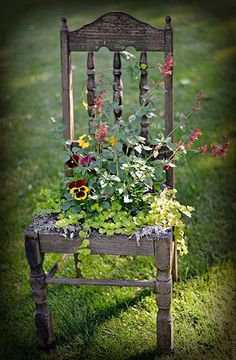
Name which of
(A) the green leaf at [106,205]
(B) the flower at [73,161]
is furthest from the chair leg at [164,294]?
(B) the flower at [73,161]

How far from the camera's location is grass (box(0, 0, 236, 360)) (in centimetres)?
294

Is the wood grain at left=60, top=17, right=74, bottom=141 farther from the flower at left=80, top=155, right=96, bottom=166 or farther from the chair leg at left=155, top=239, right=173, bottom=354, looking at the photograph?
the chair leg at left=155, top=239, right=173, bottom=354

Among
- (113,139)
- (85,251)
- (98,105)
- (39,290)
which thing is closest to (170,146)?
(113,139)

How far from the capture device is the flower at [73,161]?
9.20 feet

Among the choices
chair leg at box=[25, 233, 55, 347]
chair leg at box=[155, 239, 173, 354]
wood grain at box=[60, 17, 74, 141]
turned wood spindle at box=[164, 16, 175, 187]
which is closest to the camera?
chair leg at box=[155, 239, 173, 354]

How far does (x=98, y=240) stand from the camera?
8.52ft

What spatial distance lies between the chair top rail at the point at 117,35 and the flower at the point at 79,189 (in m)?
0.62

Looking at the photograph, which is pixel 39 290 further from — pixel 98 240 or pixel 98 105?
pixel 98 105

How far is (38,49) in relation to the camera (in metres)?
7.21

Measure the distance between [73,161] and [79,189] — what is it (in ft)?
0.64

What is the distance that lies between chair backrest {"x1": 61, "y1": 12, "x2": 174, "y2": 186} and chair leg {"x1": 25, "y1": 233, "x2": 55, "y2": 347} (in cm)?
58

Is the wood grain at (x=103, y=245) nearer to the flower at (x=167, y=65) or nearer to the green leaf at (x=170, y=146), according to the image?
the green leaf at (x=170, y=146)

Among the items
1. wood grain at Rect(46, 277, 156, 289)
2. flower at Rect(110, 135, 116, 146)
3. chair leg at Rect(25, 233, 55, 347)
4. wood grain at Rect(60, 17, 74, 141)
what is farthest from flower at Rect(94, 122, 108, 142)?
wood grain at Rect(46, 277, 156, 289)

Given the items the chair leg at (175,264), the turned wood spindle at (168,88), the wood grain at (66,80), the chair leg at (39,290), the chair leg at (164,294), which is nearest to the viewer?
the chair leg at (164,294)
